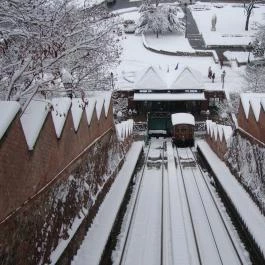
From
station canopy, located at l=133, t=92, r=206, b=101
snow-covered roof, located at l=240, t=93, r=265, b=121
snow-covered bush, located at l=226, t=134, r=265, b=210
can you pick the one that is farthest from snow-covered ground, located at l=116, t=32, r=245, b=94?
snow-covered roof, located at l=240, t=93, r=265, b=121

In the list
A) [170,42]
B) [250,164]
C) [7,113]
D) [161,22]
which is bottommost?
[250,164]

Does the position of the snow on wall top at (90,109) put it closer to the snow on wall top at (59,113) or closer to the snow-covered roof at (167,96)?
the snow on wall top at (59,113)

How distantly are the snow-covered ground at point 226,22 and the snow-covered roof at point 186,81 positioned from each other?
1831 cm

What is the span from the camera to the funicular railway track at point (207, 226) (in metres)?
11.4

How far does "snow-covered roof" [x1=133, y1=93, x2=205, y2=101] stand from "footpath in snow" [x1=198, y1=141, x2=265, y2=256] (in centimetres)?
2092

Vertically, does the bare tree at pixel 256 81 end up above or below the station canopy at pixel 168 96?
above

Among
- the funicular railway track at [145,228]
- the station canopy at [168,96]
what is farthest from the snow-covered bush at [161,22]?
the funicular railway track at [145,228]

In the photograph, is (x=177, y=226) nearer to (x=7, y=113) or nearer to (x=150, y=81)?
(x=7, y=113)

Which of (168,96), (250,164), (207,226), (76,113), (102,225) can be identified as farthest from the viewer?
(168,96)

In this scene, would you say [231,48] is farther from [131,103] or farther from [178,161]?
[178,161]

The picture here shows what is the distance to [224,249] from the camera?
38.7ft

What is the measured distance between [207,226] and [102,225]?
3.43m

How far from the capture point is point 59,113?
32.6 ft

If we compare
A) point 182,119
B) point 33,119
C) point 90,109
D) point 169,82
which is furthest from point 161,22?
point 33,119
